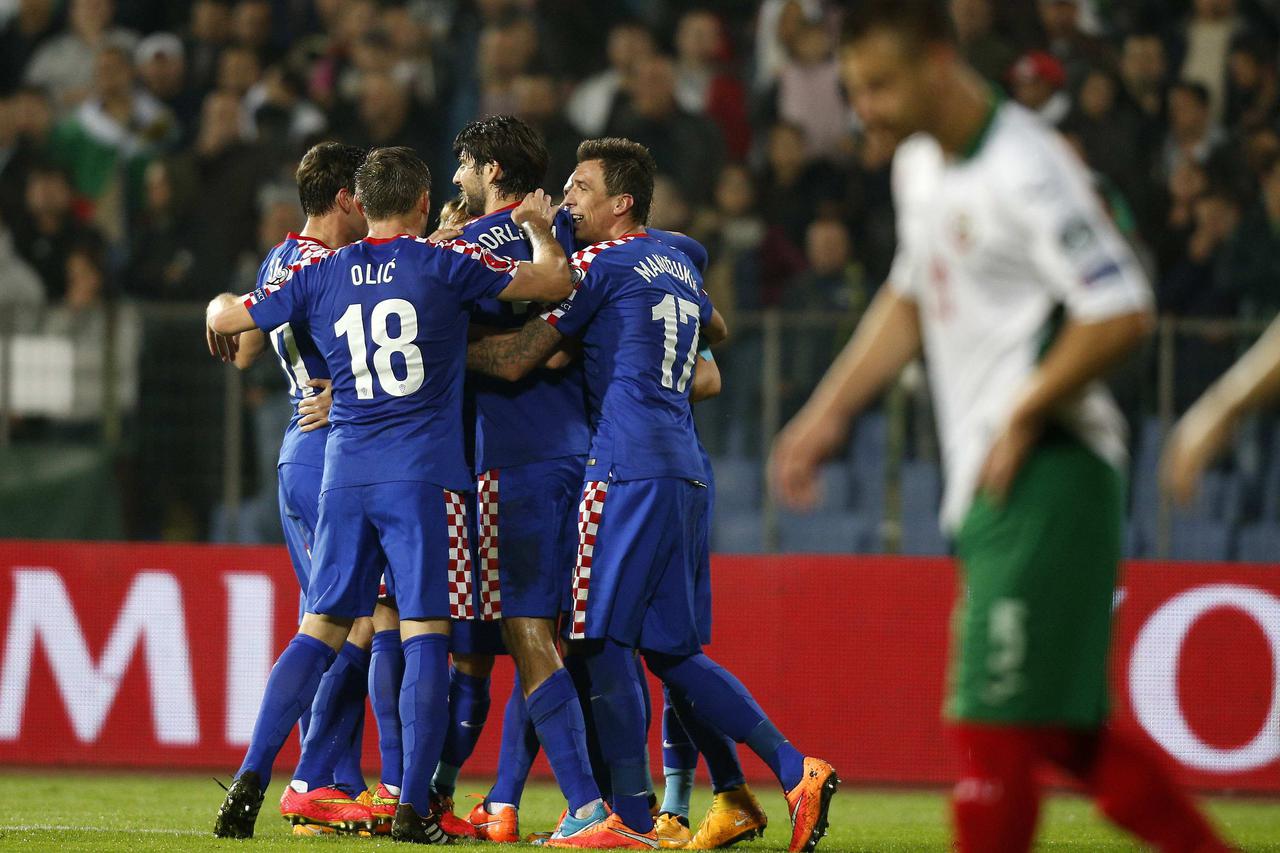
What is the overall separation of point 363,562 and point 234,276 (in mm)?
6002

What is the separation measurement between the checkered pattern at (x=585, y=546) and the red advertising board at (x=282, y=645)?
3359mm

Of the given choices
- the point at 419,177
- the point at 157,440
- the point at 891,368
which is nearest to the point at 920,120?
the point at 891,368

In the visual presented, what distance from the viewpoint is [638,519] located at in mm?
5887

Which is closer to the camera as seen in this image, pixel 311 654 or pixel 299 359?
pixel 311 654

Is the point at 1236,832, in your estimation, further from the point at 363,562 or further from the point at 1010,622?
the point at 1010,622

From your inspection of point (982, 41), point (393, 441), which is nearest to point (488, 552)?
point (393, 441)

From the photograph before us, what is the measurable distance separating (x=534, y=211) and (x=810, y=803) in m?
2.29

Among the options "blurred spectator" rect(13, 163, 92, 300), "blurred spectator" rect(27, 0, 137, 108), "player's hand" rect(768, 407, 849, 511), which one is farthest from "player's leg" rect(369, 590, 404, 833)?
"blurred spectator" rect(27, 0, 137, 108)

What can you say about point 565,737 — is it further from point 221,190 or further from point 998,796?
point 221,190

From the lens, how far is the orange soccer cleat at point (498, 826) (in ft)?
20.2

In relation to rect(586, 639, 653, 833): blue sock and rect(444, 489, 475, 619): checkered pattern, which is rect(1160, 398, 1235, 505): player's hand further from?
rect(444, 489, 475, 619): checkered pattern

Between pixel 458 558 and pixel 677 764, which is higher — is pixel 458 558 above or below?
above

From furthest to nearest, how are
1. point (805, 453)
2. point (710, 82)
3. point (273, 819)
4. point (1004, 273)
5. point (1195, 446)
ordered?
point (710, 82), point (273, 819), point (805, 453), point (1004, 273), point (1195, 446)

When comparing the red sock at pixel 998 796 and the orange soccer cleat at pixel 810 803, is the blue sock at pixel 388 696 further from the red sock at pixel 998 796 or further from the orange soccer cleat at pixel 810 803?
the red sock at pixel 998 796
